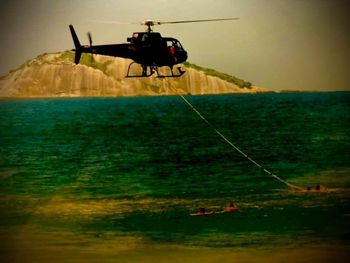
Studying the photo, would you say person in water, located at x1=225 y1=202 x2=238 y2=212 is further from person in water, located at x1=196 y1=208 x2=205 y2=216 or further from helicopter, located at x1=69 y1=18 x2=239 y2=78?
helicopter, located at x1=69 y1=18 x2=239 y2=78

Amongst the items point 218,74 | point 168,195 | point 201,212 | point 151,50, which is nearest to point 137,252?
point 201,212

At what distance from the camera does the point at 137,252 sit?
10.0m

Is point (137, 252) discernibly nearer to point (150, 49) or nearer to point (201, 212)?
point (201, 212)

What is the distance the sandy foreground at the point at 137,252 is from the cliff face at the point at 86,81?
1503 inches

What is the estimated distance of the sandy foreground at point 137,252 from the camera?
945 cm

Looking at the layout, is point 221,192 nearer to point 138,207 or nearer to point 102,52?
point 138,207

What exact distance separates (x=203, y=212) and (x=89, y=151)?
18.2 m

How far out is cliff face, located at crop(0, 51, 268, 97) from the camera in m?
55.0

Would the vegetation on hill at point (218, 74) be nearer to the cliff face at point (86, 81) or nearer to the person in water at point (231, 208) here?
the cliff face at point (86, 81)

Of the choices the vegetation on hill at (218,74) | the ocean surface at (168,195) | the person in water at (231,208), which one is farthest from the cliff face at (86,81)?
the person in water at (231,208)

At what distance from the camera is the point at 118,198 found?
15406 millimetres

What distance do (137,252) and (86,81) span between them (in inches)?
2337

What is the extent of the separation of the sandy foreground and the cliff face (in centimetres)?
3819

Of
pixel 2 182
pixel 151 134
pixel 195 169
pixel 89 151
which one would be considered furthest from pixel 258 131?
pixel 2 182
